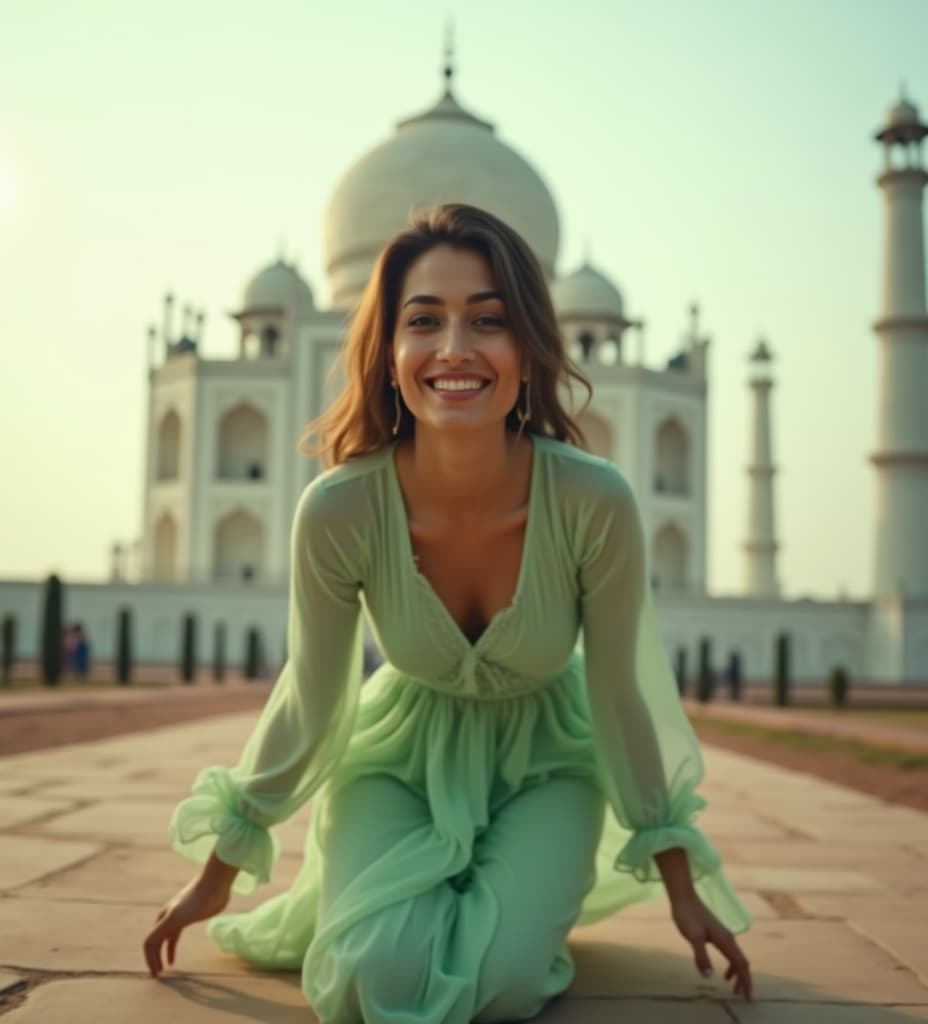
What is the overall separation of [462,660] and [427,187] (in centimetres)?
2154

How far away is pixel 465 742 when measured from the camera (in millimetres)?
1762

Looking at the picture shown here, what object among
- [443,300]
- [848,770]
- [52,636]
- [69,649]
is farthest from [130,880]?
[69,649]

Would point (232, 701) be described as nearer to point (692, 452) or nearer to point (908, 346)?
point (908, 346)

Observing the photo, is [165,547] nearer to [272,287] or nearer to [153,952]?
[272,287]

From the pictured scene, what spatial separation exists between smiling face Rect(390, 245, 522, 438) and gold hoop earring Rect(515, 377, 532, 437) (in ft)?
0.20

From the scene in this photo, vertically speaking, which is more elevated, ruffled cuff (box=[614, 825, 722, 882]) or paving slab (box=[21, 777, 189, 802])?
ruffled cuff (box=[614, 825, 722, 882])

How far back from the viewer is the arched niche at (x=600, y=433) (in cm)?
2319

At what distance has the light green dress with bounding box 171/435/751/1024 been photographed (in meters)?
1.61

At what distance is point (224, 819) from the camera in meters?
1.68

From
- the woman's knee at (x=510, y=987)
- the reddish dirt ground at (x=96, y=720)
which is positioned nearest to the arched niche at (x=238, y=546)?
the reddish dirt ground at (x=96, y=720)

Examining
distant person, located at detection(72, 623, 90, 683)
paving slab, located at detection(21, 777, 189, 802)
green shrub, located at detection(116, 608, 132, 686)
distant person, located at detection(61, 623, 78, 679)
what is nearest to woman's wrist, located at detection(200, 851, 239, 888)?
paving slab, located at detection(21, 777, 189, 802)

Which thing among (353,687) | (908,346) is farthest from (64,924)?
(908,346)

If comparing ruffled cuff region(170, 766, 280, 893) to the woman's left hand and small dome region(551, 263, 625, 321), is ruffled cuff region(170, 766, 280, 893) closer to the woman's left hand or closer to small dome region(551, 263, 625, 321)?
the woman's left hand

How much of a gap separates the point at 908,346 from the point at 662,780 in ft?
59.0
